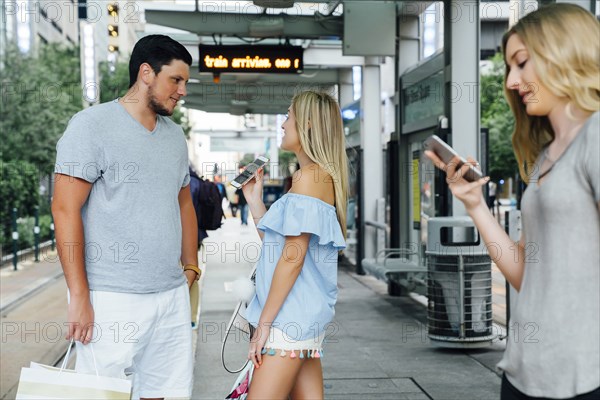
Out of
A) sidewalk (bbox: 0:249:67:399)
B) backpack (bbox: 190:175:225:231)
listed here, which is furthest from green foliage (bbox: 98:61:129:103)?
backpack (bbox: 190:175:225:231)

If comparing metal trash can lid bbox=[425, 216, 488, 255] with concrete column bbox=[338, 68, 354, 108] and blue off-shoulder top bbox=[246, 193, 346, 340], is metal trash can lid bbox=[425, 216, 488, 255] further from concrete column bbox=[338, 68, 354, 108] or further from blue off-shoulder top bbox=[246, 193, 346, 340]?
concrete column bbox=[338, 68, 354, 108]

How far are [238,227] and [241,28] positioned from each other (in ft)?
64.2

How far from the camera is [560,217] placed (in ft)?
5.94

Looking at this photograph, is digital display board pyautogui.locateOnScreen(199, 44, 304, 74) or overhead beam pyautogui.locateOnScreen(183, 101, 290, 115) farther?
overhead beam pyautogui.locateOnScreen(183, 101, 290, 115)

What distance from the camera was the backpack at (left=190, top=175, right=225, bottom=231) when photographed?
8.27 meters

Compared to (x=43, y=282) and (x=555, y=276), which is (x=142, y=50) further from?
(x=43, y=282)

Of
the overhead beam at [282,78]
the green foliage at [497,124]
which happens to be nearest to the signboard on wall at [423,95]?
the overhead beam at [282,78]

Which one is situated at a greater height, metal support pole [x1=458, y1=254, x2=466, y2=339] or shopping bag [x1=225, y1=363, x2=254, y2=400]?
shopping bag [x1=225, y1=363, x2=254, y2=400]

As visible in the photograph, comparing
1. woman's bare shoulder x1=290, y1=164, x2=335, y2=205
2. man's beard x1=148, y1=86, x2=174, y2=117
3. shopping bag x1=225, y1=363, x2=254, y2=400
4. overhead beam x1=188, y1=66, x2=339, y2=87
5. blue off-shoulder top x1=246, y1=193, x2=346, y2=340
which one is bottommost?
shopping bag x1=225, y1=363, x2=254, y2=400

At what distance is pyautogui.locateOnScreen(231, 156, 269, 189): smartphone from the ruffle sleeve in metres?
0.29

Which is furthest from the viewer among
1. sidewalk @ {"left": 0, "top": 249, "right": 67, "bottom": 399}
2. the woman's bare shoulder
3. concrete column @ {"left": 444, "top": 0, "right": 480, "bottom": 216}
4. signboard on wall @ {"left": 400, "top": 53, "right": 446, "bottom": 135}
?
signboard on wall @ {"left": 400, "top": 53, "right": 446, "bottom": 135}

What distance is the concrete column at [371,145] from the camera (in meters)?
13.8

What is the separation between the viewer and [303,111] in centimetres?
319

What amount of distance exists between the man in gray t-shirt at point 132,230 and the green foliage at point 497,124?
34335 mm
